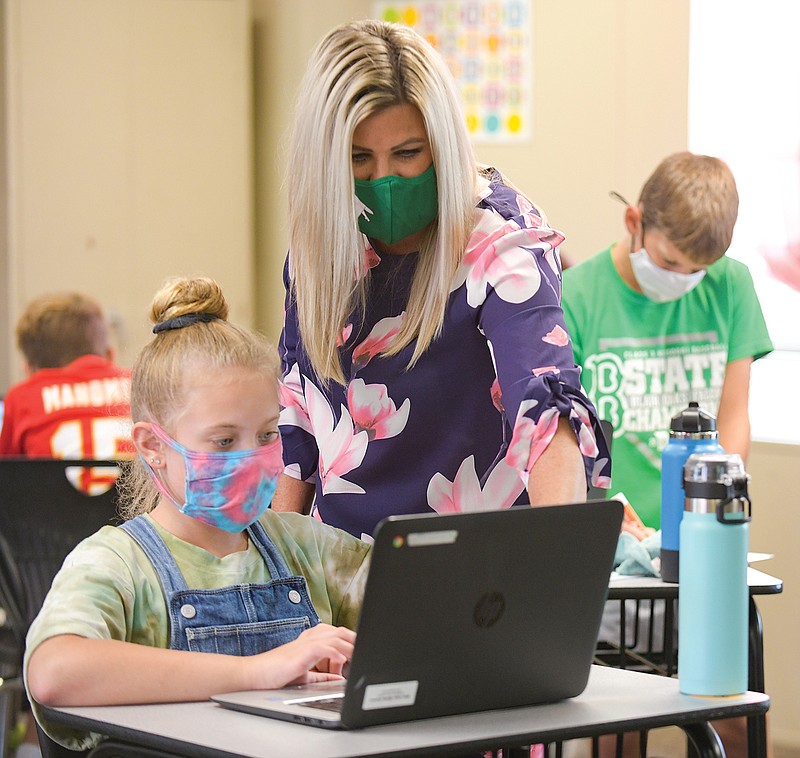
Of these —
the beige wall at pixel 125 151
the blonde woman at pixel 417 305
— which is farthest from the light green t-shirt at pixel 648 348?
the beige wall at pixel 125 151

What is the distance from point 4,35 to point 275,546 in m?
3.16

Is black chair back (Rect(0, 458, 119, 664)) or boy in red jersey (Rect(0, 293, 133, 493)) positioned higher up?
boy in red jersey (Rect(0, 293, 133, 493))

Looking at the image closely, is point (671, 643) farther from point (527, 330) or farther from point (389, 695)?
point (389, 695)

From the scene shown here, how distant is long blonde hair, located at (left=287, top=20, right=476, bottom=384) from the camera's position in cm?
148

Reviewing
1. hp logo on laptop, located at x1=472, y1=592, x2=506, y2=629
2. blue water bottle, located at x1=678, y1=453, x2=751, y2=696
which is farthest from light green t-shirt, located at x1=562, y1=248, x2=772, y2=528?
hp logo on laptop, located at x1=472, y1=592, x2=506, y2=629

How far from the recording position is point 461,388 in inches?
61.7

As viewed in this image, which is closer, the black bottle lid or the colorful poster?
the black bottle lid

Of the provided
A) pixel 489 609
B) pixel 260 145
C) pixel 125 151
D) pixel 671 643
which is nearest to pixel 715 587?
pixel 489 609

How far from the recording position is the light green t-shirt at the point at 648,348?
2762 millimetres

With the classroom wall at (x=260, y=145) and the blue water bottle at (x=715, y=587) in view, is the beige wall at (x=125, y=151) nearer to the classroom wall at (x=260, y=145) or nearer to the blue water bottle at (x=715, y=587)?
the classroom wall at (x=260, y=145)

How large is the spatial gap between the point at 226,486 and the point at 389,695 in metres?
0.40

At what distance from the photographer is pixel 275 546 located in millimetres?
1486

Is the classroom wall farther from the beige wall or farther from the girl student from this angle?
the girl student

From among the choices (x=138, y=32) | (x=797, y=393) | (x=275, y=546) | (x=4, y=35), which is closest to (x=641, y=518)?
(x=797, y=393)
